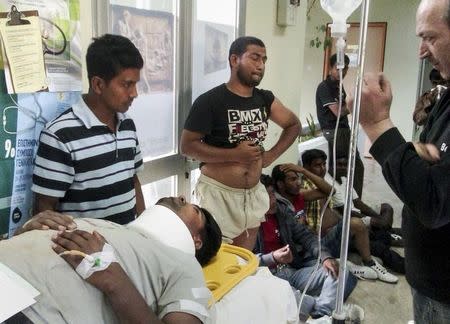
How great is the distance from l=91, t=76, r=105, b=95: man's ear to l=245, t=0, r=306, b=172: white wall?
1.53m

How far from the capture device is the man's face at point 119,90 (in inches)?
60.8

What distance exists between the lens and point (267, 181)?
2.87 m

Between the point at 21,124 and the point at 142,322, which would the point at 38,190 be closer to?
the point at 21,124

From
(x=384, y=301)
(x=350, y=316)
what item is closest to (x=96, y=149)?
(x=350, y=316)

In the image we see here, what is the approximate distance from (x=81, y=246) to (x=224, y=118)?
4.14ft

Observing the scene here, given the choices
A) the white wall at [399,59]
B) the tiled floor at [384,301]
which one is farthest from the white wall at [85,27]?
the white wall at [399,59]

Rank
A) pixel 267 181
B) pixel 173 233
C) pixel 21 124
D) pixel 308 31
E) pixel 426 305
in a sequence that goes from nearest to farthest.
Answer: pixel 426 305 → pixel 173 233 → pixel 21 124 → pixel 267 181 → pixel 308 31

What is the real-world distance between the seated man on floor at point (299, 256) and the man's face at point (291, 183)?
0.34 feet

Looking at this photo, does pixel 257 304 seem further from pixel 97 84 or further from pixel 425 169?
pixel 97 84

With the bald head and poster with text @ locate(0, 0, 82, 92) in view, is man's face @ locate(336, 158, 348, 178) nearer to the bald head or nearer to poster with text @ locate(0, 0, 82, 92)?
poster with text @ locate(0, 0, 82, 92)

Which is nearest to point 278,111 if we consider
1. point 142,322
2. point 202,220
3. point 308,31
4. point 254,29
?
point 254,29

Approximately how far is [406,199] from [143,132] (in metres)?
1.61

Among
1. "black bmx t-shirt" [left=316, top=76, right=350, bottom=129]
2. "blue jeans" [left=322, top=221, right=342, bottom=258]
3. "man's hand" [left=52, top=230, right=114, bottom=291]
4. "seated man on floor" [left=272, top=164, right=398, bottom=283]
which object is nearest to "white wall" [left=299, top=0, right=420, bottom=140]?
"black bmx t-shirt" [left=316, top=76, right=350, bottom=129]

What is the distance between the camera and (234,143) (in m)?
2.26
